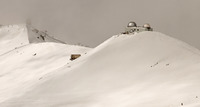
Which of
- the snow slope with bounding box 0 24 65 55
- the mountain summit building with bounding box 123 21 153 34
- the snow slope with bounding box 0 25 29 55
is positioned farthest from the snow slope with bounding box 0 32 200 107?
the snow slope with bounding box 0 24 65 55

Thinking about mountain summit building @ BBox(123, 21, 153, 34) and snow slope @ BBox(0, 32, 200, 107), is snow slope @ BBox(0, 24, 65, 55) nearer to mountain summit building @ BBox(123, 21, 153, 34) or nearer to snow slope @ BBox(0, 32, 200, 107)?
mountain summit building @ BBox(123, 21, 153, 34)

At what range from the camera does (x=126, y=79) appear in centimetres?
3108

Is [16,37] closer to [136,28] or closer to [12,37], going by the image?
[12,37]

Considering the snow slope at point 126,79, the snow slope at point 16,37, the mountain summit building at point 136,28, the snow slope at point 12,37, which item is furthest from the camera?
the snow slope at point 16,37

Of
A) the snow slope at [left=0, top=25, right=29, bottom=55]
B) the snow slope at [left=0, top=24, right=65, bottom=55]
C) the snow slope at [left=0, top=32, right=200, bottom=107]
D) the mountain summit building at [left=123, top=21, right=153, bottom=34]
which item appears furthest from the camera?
the snow slope at [left=0, top=24, right=65, bottom=55]

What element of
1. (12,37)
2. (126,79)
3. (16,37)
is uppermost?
(12,37)

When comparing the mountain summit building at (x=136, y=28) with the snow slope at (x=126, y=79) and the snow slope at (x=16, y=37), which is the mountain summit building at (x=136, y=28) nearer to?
the snow slope at (x=126, y=79)

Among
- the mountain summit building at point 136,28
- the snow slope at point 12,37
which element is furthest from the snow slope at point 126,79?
the snow slope at point 12,37

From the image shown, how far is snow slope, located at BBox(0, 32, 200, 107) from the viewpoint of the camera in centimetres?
2477

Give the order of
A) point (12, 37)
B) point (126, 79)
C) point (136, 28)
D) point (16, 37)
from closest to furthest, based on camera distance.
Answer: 1. point (126, 79)
2. point (136, 28)
3. point (16, 37)
4. point (12, 37)

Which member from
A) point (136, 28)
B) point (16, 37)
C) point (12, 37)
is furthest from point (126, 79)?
point (12, 37)

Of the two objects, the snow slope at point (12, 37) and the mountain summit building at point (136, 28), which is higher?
the snow slope at point (12, 37)

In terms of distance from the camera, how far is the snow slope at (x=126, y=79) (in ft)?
81.3

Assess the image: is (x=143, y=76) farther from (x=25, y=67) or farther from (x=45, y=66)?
(x=25, y=67)
